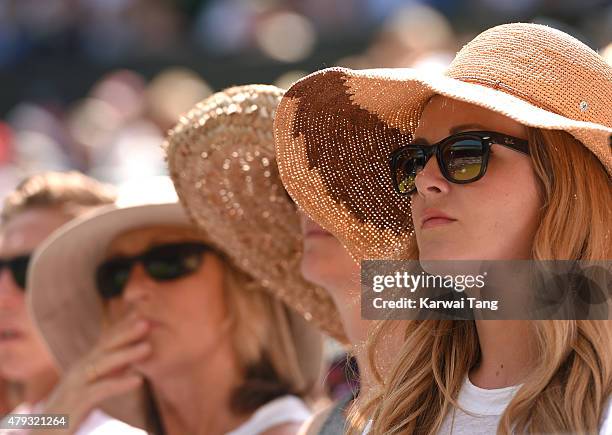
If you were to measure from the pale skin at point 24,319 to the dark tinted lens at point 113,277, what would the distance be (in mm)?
415

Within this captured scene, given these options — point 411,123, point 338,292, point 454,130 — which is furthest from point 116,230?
point 454,130

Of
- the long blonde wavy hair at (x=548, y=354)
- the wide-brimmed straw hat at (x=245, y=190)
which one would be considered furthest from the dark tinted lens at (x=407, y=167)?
the wide-brimmed straw hat at (x=245, y=190)

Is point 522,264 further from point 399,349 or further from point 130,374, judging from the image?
point 130,374

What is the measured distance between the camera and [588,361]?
1736mm

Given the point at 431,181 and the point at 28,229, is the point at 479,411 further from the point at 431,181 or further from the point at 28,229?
the point at 28,229

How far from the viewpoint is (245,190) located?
2.95 meters

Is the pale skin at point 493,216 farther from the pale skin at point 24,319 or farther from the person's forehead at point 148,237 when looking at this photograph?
the pale skin at point 24,319

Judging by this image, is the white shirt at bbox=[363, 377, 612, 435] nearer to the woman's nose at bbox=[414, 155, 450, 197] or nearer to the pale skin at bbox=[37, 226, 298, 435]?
the woman's nose at bbox=[414, 155, 450, 197]

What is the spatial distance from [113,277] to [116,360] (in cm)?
27

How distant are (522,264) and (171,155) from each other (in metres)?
1.25

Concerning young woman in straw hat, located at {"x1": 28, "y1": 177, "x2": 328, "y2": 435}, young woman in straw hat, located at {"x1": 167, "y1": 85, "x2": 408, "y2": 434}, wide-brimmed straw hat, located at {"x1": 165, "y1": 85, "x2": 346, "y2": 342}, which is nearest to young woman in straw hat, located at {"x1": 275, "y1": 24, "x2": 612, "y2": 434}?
young woman in straw hat, located at {"x1": 167, "y1": 85, "x2": 408, "y2": 434}

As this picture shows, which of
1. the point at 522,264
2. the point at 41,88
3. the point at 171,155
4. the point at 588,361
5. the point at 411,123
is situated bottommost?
the point at 588,361

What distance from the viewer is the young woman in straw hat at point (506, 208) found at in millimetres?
1759

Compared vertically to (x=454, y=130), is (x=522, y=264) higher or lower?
lower
